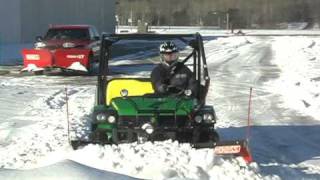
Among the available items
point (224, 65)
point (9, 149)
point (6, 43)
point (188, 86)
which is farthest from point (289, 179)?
point (6, 43)

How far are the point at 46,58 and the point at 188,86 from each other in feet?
43.6

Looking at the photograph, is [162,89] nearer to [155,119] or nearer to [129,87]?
[155,119]

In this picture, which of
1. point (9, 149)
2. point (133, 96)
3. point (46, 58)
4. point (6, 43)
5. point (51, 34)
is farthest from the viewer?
point (6, 43)

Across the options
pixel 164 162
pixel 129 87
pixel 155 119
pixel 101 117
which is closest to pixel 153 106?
pixel 155 119

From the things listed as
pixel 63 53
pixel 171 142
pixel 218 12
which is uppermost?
pixel 218 12

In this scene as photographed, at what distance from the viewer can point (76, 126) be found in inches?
439

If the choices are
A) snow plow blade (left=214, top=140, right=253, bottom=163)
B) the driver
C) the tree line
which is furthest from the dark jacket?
the tree line

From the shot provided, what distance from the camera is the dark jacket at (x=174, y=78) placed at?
27.6 ft

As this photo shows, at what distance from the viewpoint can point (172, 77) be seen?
27.8ft

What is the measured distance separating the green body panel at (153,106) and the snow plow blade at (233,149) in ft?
2.71

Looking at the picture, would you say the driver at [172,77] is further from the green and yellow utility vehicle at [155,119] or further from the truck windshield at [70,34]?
the truck windshield at [70,34]

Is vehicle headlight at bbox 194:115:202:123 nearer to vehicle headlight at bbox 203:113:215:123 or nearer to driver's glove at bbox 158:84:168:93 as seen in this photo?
vehicle headlight at bbox 203:113:215:123

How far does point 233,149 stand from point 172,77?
163cm

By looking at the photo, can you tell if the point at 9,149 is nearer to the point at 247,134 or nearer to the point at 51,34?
the point at 247,134
